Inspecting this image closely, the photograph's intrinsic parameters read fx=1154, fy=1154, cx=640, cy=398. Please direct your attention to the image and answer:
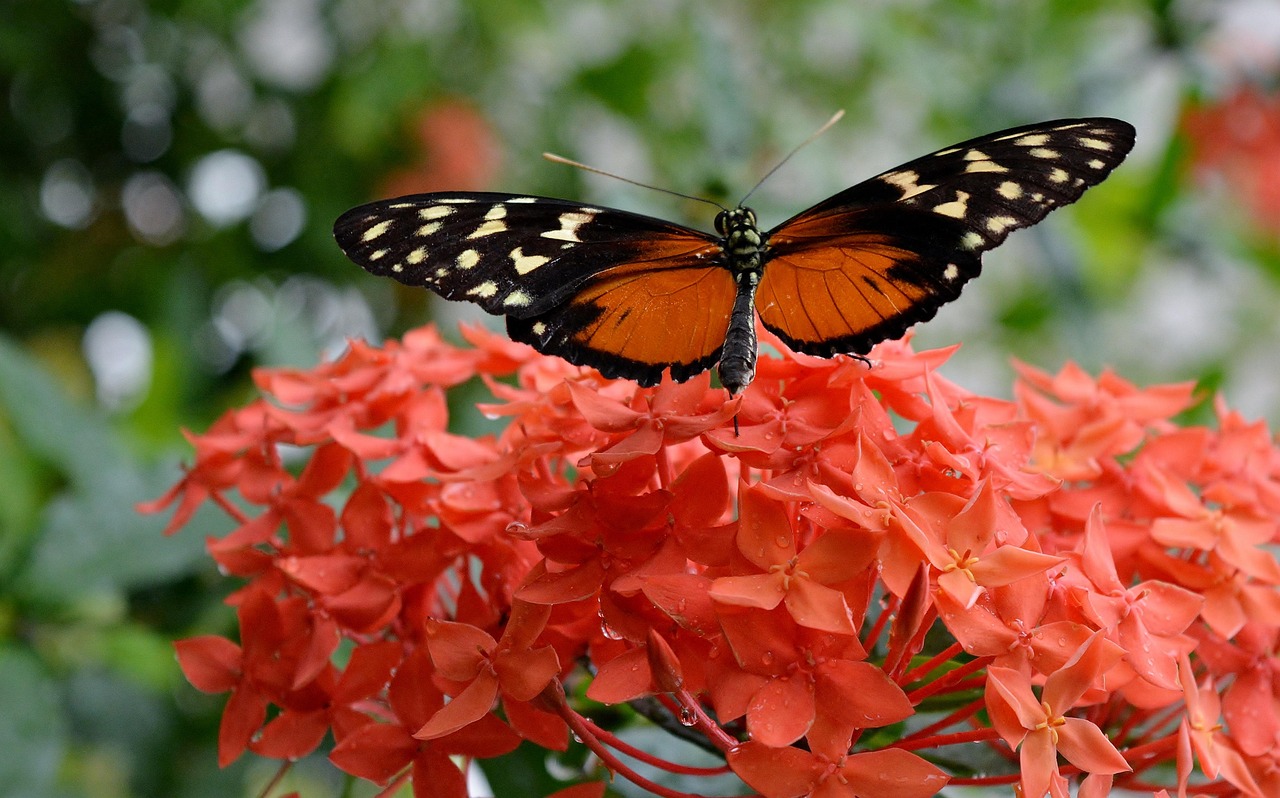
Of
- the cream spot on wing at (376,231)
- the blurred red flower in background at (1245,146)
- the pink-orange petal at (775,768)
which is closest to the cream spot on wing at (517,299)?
the cream spot on wing at (376,231)

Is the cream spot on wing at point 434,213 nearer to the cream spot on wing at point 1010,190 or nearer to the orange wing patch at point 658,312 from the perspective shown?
the orange wing patch at point 658,312

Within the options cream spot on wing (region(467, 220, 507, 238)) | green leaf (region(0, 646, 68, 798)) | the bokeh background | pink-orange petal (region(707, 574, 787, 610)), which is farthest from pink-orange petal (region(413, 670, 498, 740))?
the bokeh background

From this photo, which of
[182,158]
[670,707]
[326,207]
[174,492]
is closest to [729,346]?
[670,707]

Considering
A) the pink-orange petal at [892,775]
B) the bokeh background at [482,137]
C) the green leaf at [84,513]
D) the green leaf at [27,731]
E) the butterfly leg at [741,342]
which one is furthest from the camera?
the bokeh background at [482,137]

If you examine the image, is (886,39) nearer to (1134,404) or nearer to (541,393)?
(1134,404)

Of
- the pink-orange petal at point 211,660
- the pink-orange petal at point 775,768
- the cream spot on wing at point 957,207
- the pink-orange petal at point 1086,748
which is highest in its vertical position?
the cream spot on wing at point 957,207

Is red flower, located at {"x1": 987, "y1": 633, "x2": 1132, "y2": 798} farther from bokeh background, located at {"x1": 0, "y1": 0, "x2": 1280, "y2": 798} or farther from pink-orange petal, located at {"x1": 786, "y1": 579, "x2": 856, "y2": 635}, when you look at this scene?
bokeh background, located at {"x1": 0, "y1": 0, "x2": 1280, "y2": 798}
